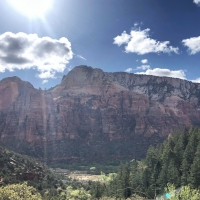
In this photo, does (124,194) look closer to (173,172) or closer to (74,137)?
(173,172)

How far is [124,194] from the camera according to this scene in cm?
6050

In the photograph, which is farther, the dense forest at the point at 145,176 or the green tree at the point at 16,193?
the dense forest at the point at 145,176

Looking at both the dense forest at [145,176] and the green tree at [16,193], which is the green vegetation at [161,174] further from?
the green tree at [16,193]

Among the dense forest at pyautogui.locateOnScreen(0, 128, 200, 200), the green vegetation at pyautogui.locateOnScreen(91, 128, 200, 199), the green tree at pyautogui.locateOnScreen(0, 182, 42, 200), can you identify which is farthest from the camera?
the dense forest at pyautogui.locateOnScreen(0, 128, 200, 200)

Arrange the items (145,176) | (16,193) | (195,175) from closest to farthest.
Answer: (16,193), (195,175), (145,176)

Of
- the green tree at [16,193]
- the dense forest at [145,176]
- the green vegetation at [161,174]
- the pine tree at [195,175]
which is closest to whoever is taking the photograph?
the green tree at [16,193]

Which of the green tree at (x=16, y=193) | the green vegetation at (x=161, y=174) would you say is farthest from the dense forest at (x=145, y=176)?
the green tree at (x=16, y=193)

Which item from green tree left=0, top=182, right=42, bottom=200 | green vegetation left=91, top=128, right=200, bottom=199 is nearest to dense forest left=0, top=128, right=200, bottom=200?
green vegetation left=91, top=128, right=200, bottom=199

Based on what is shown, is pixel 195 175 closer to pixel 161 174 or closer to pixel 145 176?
pixel 161 174

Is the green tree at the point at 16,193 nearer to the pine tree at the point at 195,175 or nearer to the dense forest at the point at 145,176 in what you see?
the dense forest at the point at 145,176

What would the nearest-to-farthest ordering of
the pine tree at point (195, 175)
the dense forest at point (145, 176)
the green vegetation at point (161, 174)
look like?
the pine tree at point (195, 175), the green vegetation at point (161, 174), the dense forest at point (145, 176)

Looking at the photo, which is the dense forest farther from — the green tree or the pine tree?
the green tree

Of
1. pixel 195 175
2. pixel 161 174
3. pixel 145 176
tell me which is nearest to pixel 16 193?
pixel 195 175

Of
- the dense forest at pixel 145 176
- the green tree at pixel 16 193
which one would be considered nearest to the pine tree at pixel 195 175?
the dense forest at pixel 145 176
